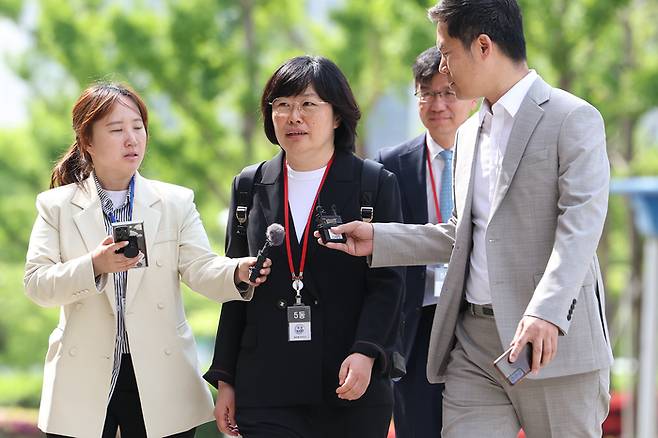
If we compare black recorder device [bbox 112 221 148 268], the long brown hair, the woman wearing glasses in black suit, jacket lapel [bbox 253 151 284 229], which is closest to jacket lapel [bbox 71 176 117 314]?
the long brown hair

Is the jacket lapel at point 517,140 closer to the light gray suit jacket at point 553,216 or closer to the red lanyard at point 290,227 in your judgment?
the light gray suit jacket at point 553,216

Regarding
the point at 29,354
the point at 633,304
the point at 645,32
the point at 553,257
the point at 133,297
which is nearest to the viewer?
the point at 553,257

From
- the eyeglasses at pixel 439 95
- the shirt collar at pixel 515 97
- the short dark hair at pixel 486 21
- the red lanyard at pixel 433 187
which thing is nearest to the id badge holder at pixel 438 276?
the red lanyard at pixel 433 187

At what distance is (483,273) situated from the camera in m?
4.07

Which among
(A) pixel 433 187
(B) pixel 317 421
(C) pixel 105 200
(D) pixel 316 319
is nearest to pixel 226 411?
(B) pixel 317 421

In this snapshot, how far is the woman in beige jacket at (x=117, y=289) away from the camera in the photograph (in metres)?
4.30

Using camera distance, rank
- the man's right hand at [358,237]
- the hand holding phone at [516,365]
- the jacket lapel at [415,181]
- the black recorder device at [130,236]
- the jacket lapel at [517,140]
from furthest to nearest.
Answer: the jacket lapel at [415,181], the man's right hand at [358,237], the black recorder device at [130,236], the jacket lapel at [517,140], the hand holding phone at [516,365]

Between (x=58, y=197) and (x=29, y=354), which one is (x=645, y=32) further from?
(x=58, y=197)

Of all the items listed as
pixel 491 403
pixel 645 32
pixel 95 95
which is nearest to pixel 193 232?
pixel 95 95

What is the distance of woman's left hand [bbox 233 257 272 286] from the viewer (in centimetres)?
409

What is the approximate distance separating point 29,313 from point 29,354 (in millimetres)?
649

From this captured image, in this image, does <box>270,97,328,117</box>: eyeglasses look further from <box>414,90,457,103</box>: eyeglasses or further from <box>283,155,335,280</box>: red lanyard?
<box>414,90,457,103</box>: eyeglasses

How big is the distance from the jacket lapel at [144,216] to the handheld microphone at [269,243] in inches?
18.4

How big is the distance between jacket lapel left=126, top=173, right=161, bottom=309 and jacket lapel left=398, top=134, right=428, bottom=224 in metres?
1.24
